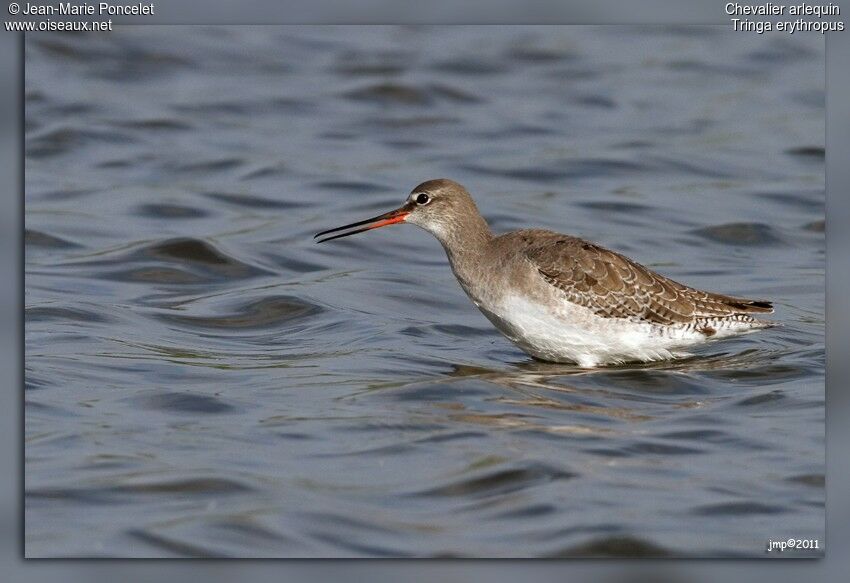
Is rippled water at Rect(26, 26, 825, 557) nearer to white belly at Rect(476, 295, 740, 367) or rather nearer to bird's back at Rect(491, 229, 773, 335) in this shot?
white belly at Rect(476, 295, 740, 367)

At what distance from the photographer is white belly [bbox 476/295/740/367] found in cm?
1155

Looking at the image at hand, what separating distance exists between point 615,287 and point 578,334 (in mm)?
618

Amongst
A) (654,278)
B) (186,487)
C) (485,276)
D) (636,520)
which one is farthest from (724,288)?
(186,487)

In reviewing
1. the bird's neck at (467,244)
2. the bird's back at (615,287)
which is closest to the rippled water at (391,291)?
the bird's back at (615,287)

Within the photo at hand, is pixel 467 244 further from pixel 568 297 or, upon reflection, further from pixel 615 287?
pixel 615 287

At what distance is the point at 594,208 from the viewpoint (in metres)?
17.7

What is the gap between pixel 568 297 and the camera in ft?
38.1

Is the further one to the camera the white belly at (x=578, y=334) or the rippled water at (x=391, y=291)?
the white belly at (x=578, y=334)

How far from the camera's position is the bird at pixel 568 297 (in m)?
11.6

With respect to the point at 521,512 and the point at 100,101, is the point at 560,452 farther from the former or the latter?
the point at 100,101

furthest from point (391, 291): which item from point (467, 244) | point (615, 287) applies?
point (615, 287)

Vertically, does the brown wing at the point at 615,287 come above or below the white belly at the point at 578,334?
above

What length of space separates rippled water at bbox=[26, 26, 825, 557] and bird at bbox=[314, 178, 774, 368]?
0.29 meters

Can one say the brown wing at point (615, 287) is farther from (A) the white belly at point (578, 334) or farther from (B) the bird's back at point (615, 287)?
(A) the white belly at point (578, 334)
